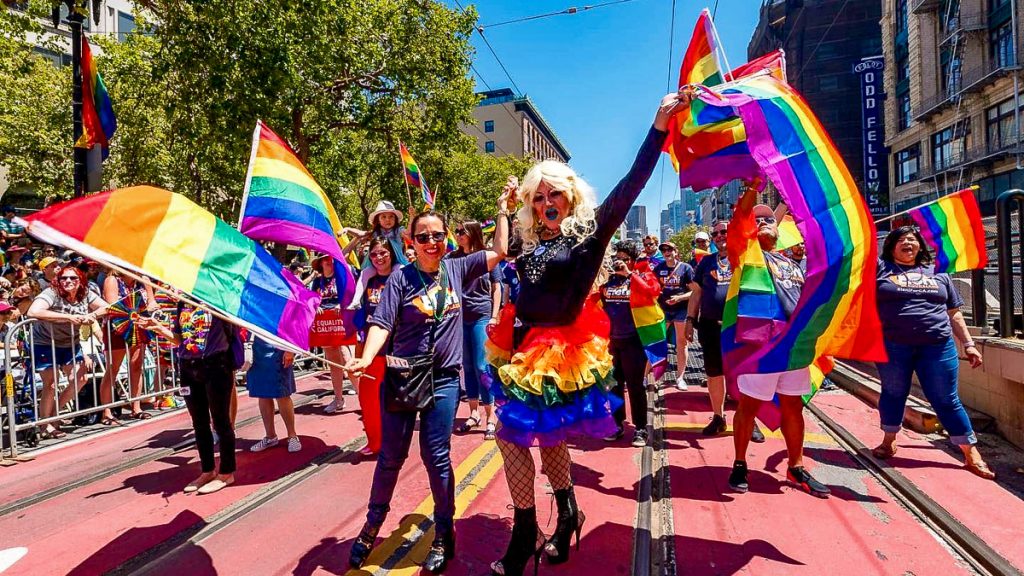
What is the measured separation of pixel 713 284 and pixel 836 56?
4911 cm

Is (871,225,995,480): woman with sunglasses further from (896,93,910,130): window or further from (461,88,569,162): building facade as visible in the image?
(461,88,569,162): building facade

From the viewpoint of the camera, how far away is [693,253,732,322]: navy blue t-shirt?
5551 mm

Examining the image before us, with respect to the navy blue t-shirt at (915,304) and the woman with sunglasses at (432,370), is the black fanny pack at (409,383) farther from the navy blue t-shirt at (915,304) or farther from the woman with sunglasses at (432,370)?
the navy blue t-shirt at (915,304)

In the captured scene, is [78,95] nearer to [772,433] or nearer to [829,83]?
[772,433]

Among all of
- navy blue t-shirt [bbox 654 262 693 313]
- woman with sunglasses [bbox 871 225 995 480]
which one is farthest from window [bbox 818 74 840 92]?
woman with sunglasses [bbox 871 225 995 480]

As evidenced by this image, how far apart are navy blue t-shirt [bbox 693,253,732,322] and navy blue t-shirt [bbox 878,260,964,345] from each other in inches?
51.7

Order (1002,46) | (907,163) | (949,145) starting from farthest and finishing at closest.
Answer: (907,163)
(949,145)
(1002,46)

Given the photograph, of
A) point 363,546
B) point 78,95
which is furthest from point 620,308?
point 78,95

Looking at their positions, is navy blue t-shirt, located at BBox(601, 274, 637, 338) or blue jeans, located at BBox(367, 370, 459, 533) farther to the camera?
navy blue t-shirt, located at BBox(601, 274, 637, 338)

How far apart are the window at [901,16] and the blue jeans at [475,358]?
41.5 m

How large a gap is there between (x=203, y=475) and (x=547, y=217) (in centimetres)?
363

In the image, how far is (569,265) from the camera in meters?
2.79

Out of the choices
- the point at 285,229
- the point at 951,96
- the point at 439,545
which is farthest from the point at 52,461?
the point at 951,96

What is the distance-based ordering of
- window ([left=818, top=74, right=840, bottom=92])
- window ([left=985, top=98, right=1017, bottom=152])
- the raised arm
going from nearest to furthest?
the raised arm < window ([left=985, top=98, right=1017, bottom=152]) < window ([left=818, top=74, right=840, bottom=92])
